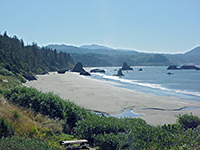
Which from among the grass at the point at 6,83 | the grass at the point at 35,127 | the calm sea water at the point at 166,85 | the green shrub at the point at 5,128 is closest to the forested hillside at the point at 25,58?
the grass at the point at 6,83

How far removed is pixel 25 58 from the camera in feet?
240

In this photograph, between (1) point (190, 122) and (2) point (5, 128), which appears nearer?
(2) point (5, 128)

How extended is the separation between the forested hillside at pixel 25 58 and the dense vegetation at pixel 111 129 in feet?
114

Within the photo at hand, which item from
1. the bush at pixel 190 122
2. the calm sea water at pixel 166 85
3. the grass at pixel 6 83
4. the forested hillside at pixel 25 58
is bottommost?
the calm sea water at pixel 166 85

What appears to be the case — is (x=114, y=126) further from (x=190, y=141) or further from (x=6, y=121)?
(x=6, y=121)

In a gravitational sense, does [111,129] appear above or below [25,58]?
below

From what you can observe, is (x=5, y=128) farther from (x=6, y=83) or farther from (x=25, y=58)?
(x=25, y=58)

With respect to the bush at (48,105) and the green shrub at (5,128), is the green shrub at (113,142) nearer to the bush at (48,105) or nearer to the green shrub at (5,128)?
the green shrub at (5,128)

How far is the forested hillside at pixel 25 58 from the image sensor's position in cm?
5269

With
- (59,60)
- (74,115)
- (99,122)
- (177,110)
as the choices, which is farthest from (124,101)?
(59,60)

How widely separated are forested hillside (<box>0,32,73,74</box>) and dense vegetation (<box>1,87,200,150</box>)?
3461cm

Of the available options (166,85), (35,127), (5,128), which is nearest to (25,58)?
(166,85)

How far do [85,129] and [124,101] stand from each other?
17047 mm

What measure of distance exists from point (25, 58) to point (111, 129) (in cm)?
6800
